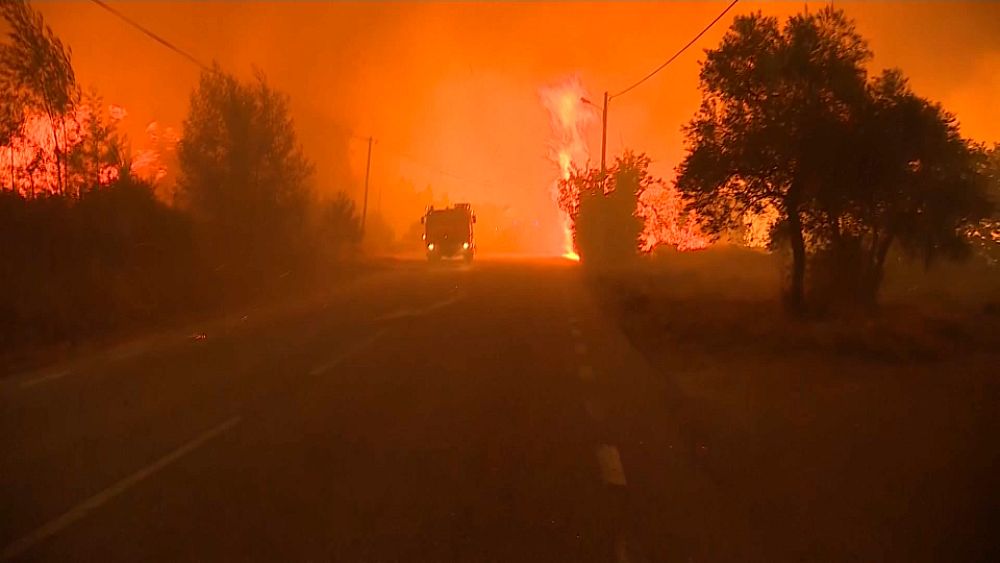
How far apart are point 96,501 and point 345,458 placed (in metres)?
2.15

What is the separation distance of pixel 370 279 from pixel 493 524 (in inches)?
1292

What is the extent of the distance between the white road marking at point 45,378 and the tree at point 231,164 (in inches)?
747

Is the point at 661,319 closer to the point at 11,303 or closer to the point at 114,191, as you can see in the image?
the point at 11,303

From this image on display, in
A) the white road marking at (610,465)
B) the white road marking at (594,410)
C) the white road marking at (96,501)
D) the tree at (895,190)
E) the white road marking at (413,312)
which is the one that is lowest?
the white road marking at (413,312)

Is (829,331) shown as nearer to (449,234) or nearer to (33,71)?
(33,71)

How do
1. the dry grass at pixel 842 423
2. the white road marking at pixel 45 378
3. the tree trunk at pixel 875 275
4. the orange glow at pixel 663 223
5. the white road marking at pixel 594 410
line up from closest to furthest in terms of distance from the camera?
the dry grass at pixel 842 423, the white road marking at pixel 594 410, the white road marking at pixel 45 378, the tree trunk at pixel 875 275, the orange glow at pixel 663 223

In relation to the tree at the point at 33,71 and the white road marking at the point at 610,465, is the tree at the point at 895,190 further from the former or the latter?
the tree at the point at 33,71

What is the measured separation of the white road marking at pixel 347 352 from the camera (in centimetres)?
1345

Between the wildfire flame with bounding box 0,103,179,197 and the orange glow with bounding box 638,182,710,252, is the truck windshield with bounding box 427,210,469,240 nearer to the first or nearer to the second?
the orange glow with bounding box 638,182,710,252

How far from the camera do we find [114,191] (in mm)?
25875

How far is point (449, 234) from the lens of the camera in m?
52.4

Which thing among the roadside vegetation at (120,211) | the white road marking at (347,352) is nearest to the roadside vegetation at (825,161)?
the white road marking at (347,352)

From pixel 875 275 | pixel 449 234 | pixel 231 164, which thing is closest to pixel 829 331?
pixel 875 275

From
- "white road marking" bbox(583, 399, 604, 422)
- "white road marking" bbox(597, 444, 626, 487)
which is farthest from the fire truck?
"white road marking" bbox(597, 444, 626, 487)
